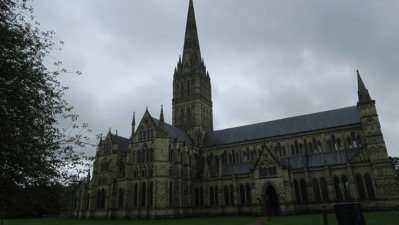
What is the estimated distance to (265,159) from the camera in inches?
2105

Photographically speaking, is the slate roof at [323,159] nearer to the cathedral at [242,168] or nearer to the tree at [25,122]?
the cathedral at [242,168]

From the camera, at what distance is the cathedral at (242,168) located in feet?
161

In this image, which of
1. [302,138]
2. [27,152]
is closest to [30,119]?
[27,152]

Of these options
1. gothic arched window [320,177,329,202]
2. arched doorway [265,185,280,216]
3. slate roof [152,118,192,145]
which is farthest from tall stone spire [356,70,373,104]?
slate roof [152,118,192,145]

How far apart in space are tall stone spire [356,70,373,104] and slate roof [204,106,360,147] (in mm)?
5423

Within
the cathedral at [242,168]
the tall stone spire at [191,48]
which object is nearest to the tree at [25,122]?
the cathedral at [242,168]

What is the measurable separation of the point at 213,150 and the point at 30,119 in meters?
58.1

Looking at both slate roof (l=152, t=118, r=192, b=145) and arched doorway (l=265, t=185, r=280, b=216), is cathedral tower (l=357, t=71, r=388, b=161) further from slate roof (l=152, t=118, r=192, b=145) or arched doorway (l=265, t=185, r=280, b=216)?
slate roof (l=152, t=118, r=192, b=145)

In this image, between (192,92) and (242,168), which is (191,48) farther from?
(242,168)

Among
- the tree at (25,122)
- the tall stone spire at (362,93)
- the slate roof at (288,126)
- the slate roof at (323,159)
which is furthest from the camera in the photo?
the slate roof at (288,126)

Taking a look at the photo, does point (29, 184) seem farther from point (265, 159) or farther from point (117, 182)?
point (117, 182)

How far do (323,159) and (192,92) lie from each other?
116 ft

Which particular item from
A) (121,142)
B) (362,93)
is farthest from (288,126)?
(121,142)

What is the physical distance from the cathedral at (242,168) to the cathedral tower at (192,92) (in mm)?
356
